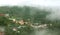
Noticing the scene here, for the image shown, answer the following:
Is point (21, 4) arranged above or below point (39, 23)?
above

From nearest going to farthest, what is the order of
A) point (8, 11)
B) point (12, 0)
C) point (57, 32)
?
point (57, 32), point (8, 11), point (12, 0)

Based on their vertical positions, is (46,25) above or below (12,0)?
below

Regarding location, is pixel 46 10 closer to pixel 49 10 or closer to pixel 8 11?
pixel 49 10

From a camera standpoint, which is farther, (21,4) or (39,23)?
(21,4)

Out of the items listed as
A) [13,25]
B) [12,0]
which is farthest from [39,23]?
[12,0]

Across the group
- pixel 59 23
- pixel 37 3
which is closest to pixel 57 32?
pixel 59 23

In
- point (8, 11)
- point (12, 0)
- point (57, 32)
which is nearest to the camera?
point (57, 32)

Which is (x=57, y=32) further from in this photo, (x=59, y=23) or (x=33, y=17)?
(x=33, y=17)

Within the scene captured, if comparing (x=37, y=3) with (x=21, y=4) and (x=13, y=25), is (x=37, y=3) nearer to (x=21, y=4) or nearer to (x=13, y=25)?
(x=21, y=4)

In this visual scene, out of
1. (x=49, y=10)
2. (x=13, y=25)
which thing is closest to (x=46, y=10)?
(x=49, y=10)
